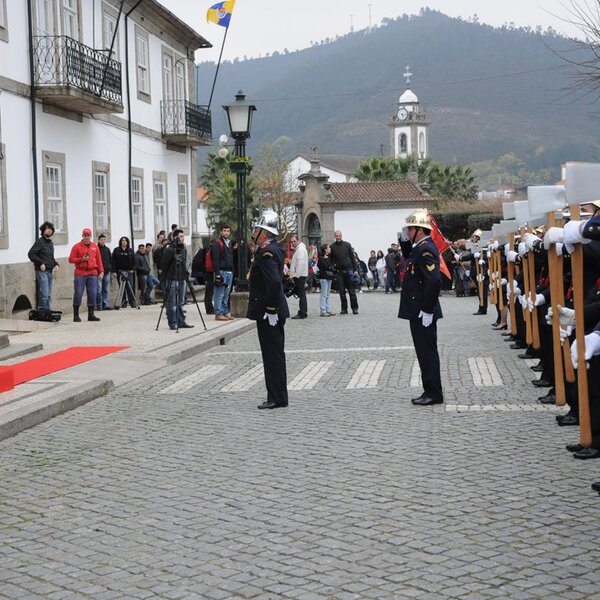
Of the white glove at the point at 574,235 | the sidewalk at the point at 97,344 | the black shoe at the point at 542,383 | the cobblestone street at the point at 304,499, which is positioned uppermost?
the white glove at the point at 574,235

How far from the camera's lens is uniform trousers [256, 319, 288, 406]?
10.7 m

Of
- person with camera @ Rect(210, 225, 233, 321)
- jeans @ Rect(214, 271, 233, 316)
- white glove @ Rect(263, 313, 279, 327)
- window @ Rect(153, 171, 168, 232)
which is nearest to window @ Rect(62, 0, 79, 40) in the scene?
person with camera @ Rect(210, 225, 233, 321)

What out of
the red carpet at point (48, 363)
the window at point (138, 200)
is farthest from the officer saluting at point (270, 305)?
the window at point (138, 200)

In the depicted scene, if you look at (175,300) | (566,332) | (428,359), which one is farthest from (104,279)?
(566,332)

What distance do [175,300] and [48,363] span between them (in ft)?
16.4

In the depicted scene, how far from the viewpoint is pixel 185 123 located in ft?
109

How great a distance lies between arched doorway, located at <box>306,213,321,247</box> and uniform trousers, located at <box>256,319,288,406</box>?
172 feet

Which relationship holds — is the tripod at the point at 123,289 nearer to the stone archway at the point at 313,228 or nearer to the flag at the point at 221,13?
the flag at the point at 221,13

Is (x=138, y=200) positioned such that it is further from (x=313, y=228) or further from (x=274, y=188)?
(x=274, y=188)

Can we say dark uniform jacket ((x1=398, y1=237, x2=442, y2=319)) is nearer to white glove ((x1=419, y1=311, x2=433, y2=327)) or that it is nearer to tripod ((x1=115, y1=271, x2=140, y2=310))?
white glove ((x1=419, y1=311, x2=433, y2=327))

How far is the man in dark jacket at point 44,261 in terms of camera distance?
20047 millimetres

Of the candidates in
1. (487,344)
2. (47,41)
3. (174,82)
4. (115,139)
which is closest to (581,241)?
(487,344)

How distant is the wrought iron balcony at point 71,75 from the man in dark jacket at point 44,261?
11.0 feet

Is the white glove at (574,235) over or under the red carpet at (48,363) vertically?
over
